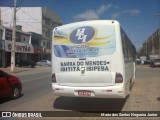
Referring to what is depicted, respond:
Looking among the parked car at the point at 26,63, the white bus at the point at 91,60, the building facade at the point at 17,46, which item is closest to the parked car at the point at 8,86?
the white bus at the point at 91,60

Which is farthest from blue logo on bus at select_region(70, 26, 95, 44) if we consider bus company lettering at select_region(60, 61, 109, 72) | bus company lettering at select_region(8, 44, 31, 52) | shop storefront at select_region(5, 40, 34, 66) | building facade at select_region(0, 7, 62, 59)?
building facade at select_region(0, 7, 62, 59)

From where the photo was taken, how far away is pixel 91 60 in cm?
918

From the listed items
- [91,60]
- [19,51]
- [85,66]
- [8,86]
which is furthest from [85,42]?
[19,51]

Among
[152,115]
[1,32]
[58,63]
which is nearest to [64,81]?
[58,63]

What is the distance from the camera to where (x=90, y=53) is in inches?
363

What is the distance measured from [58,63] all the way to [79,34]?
3.85ft

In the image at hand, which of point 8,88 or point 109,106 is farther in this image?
point 8,88

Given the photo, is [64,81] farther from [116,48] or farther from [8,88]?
[8,88]

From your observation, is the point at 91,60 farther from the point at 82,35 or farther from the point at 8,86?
the point at 8,86

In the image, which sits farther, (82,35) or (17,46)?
(17,46)

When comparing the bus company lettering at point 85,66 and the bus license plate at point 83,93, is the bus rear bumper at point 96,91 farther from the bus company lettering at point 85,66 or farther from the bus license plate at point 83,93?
the bus company lettering at point 85,66

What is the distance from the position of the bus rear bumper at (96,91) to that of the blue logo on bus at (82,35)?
4.75 feet

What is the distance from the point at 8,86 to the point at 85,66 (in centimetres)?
393

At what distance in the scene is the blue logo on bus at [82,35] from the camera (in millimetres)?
9242
